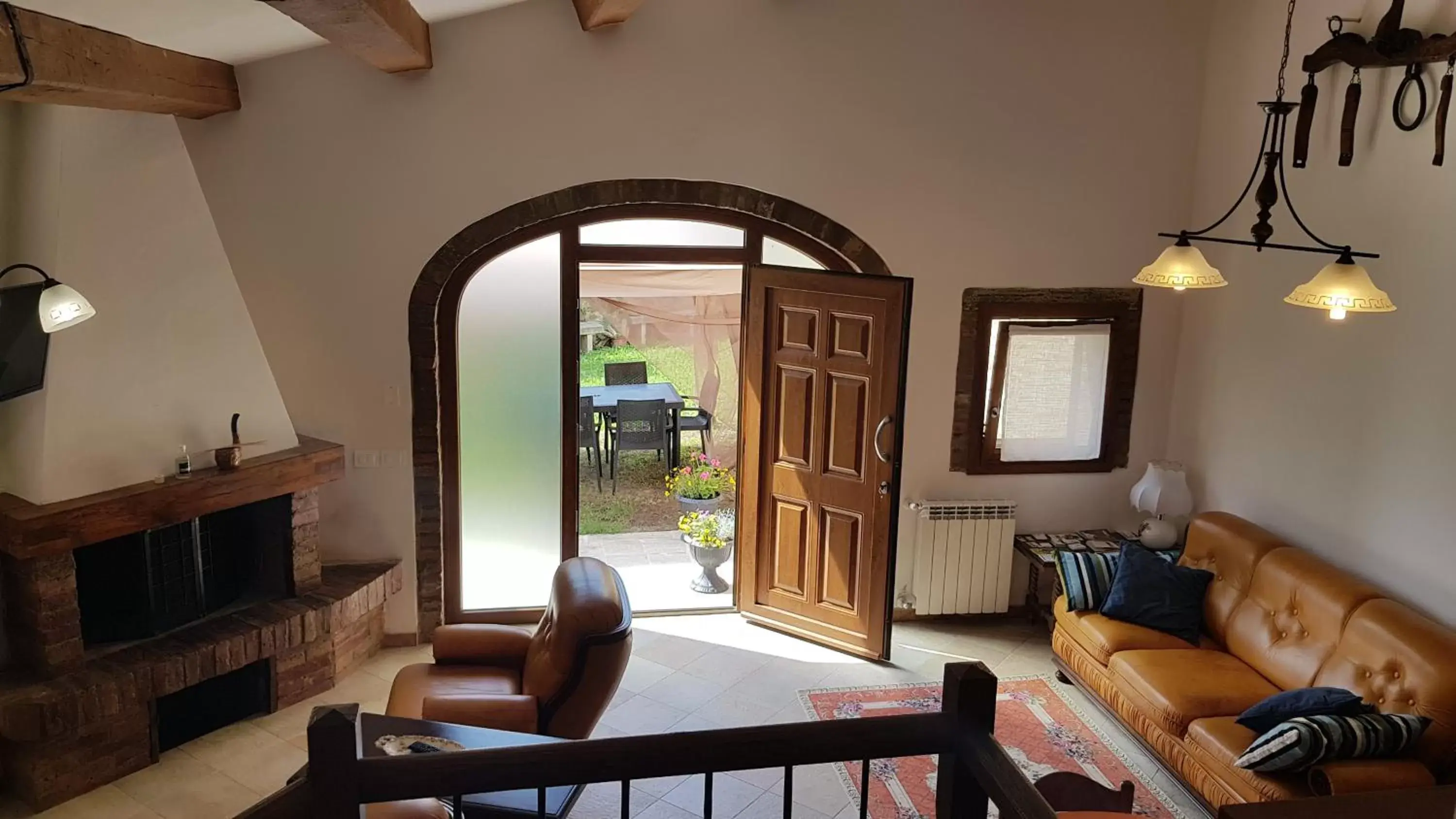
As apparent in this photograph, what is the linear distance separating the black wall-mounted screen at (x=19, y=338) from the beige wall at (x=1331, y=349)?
17.7 ft

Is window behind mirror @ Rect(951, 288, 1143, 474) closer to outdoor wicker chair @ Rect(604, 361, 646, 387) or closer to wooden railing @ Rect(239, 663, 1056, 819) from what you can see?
outdoor wicker chair @ Rect(604, 361, 646, 387)

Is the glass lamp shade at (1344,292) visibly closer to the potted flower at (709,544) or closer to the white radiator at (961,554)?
the white radiator at (961,554)

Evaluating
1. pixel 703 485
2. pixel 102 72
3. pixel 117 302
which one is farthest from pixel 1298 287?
pixel 117 302

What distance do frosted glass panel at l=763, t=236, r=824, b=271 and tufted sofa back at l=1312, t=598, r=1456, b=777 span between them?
3011 millimetres

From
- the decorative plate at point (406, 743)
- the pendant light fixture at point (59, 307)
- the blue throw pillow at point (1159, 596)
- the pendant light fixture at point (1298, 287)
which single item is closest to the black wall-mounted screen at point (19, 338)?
the pendant light fixture at point (59, 307)

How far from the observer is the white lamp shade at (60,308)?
11.9 feet

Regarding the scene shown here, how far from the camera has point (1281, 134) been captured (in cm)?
487

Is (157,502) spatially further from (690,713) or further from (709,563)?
(709,563)

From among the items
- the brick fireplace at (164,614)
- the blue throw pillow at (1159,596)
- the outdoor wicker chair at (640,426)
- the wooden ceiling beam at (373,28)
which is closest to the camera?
the wooden ceiling beam at (373,28)

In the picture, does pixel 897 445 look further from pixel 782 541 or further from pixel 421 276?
pixel 421 276

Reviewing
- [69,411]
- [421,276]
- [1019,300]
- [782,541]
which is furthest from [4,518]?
[1019,300]

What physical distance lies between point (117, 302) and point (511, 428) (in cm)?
197

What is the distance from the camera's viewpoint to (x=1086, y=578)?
506 centimetres

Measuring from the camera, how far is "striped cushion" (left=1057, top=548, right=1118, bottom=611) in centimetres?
504
